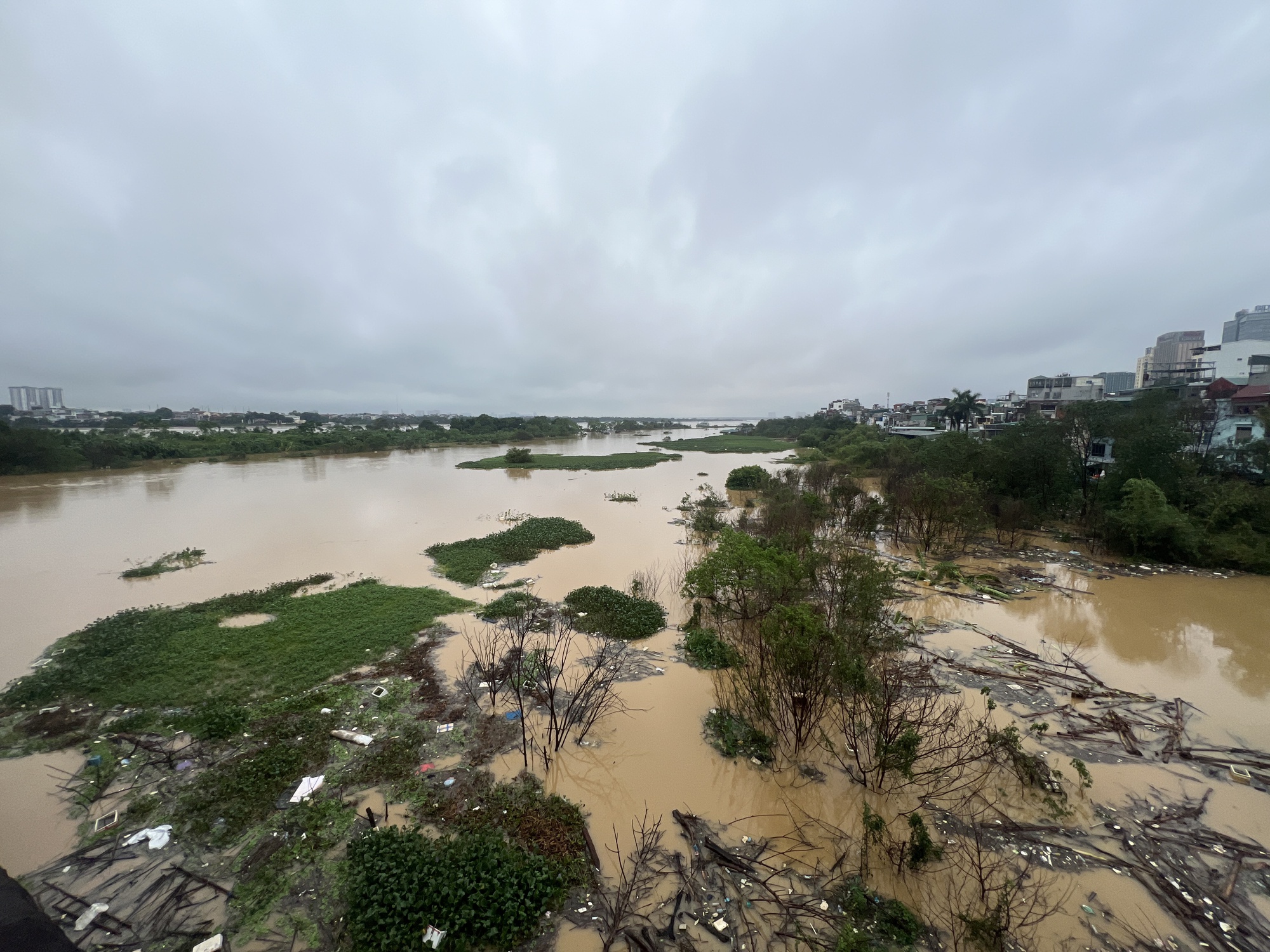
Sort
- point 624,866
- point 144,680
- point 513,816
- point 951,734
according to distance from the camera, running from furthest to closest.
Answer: point 144,680 → point 951,734 → point 513,816 → point 624,866

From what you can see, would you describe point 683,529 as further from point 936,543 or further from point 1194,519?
point 1194,519

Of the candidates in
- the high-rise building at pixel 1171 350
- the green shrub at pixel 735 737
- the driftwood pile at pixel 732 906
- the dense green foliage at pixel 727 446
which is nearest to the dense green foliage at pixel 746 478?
the green shrub at pixel 735 737

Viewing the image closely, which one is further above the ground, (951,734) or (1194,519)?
(1194,519)

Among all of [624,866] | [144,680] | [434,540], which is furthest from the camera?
[434,540]

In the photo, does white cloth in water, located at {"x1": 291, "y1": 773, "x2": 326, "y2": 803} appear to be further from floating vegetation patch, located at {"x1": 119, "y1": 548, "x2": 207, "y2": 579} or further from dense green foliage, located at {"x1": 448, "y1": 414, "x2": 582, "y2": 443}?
dense green foliage, located at {"x1": 448, "y1": 414, "x2": 582, "y2": 443}

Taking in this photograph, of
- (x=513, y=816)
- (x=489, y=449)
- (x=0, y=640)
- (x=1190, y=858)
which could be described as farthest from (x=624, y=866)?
(x=489, y=449)

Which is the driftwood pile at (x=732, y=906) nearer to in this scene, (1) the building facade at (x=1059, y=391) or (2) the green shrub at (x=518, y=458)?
(2) the green shrub at (x=518, y=458)
